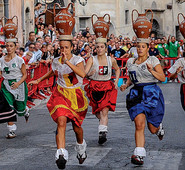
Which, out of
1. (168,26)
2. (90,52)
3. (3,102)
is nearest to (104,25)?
(3,102)

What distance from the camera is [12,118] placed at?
36.5 ft

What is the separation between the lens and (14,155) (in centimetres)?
905

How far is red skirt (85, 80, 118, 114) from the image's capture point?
1080 cm

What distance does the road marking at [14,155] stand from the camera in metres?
8.54

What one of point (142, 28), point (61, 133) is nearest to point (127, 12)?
point (142, 28)

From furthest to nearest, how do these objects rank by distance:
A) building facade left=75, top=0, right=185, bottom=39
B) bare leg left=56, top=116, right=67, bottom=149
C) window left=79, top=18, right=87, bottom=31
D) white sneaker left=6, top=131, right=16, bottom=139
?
building facade left=75, top=0, right=185, bottom=39 < window left=79, top=18, right=87, bottom=31 < white sneaker left=6, top=131, right=16, bottom=139 < bare leg left=56, top=116, right=67, bottom=149

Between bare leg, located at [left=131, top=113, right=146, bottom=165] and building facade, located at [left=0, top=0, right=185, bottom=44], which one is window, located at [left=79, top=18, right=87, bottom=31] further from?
bare leg, located at [left=131, top=113, right=146, bottom=165]

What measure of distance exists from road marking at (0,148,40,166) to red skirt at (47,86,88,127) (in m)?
1.01

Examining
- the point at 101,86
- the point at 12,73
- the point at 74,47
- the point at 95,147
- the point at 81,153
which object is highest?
the point at 74,47

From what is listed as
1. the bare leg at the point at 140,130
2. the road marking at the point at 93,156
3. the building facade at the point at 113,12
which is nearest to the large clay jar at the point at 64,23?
the bare leg at the point at 140,130

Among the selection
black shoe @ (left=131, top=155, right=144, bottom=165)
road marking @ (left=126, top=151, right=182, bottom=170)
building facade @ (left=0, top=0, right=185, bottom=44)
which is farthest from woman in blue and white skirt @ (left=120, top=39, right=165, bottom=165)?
building facade @ (left=0, top=0, right=185, bottom=44)

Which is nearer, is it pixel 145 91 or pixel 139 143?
pixel 139 143

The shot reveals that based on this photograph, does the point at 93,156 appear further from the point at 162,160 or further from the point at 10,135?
the point at 10,135

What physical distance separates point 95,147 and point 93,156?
85cm
